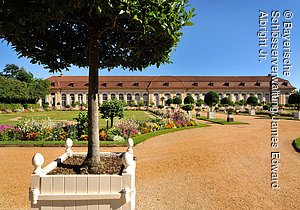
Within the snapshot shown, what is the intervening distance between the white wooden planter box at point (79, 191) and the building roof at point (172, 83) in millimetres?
54857

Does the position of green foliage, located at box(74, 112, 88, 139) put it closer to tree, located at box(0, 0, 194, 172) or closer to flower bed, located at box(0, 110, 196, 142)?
flower bed, located at box(0, 110, 196, 142)

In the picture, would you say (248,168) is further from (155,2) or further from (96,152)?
(155,2)

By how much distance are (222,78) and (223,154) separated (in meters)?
55.7

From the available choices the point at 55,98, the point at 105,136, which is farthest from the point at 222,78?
the point at 105,136

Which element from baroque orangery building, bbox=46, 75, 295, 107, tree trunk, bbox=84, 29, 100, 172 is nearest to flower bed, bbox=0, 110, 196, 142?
tree trunk, bbox=84, 29, 100, 172

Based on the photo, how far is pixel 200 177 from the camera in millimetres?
5250

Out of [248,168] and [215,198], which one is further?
[248,168]

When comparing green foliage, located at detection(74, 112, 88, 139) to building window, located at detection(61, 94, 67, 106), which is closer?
green foliage, located at detection(74, 112, 88, 139)

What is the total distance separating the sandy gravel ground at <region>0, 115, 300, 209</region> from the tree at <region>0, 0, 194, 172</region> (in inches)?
66.3

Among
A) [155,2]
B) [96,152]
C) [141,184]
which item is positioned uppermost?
[155,2]

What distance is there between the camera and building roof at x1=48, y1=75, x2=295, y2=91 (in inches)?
2263

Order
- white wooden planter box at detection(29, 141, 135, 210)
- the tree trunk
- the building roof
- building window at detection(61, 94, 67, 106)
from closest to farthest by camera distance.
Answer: white wooden planter box at detection(29, 141, 135, 210) < the tree trunk < the building roof < building window at detection(61, 94, 67, 106)

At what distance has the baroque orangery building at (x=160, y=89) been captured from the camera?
5725cm

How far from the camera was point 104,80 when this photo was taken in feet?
194
